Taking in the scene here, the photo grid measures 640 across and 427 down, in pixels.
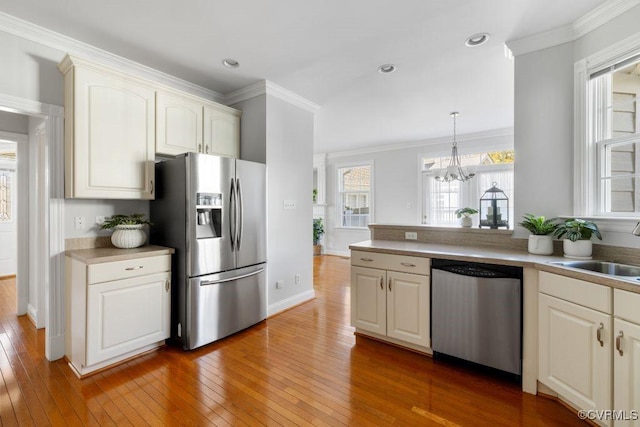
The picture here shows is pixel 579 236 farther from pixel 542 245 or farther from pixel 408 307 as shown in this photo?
pixel 408 307

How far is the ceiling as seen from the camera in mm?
2125

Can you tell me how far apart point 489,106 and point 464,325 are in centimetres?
349

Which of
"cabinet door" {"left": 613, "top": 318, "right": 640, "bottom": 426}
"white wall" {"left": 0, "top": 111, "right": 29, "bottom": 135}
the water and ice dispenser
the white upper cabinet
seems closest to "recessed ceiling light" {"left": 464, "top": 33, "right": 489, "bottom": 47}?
"cabinet door" {"left": 613, "top": 318, "right": 640, "bottom": 426}

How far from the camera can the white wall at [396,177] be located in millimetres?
6246

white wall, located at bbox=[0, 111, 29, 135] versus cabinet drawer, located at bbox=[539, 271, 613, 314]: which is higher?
white wall, located at bbox=[0, 111, 29, 135]

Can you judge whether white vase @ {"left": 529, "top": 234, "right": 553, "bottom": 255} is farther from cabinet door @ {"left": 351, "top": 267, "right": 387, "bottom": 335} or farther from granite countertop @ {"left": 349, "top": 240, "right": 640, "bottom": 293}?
cabinet door @ {"left": 351, "top": 267, "right": 387, "bottom": 335}

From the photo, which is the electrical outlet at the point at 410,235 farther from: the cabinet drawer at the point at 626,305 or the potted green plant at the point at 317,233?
the potted green plant at the point at 317,233

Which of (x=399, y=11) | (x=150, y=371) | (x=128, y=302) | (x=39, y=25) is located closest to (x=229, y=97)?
(x=39, y=25)

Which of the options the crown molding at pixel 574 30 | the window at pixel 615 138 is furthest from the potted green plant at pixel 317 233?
the window at pixel 615 138

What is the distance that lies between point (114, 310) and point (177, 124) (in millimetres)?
1799

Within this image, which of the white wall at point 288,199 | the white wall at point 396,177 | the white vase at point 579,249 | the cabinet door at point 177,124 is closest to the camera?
the white vase at point 579,249

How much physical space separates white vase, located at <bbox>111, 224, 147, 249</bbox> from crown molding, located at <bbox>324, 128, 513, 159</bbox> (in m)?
5.69

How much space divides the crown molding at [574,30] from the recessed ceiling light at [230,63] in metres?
2.51

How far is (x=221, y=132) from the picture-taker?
3404mm
